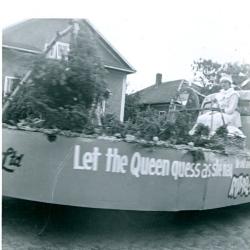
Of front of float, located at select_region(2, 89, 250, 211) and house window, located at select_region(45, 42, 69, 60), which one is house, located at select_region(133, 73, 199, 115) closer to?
front of float, located at select_region(2, 89, 250, 211)

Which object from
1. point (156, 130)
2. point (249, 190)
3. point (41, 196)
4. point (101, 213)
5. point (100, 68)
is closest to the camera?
point (41, 196)

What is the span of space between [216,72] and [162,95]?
12.9 meters

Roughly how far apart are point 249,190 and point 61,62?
116 inches

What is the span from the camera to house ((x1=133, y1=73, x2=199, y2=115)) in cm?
679

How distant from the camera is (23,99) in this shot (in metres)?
3.87

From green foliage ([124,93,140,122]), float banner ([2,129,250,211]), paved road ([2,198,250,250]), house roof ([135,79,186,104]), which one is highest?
house roof ([135,79,186,104])

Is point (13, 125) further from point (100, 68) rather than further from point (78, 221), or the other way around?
point (78, 221)

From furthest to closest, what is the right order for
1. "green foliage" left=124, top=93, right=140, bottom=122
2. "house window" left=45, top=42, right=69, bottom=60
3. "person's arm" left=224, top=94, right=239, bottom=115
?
1. "green foliage" left=124, top=93, right=140, bottom=122
2. "person's arm" left=224, top=94, right=239, bottom=115
3. "house window" left=45, top=42, right=69, bottom=60

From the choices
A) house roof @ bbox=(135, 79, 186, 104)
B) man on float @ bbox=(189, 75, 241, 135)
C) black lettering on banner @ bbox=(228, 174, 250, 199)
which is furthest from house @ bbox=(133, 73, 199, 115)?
black lettering on banner @ bbox=(228, 174, 250, 199)

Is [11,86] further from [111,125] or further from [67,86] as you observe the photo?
[111,125]

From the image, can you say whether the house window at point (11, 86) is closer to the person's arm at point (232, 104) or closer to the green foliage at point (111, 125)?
the green foliage at point (111, 125)

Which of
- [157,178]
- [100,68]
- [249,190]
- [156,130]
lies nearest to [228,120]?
[249,190]

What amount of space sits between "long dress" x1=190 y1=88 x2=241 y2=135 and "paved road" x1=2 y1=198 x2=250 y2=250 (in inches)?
51.4

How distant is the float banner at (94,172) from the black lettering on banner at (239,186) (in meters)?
0.89
